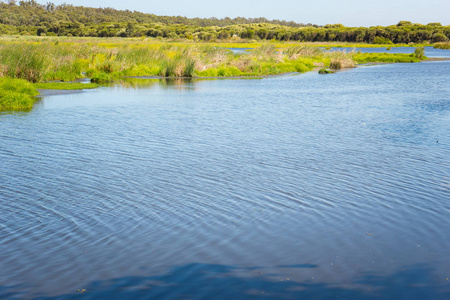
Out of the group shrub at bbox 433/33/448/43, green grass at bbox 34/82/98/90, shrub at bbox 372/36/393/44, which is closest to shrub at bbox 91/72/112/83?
green grass at bbox 34/82/98/90

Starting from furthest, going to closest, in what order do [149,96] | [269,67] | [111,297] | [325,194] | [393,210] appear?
[269,67], [149,96], [325,194], [393,210], [111,297]

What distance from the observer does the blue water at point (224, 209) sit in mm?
5887

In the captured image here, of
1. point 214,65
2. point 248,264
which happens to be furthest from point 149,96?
point 248,264

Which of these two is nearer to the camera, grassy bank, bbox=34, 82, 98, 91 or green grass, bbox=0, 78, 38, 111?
green grass, bbox=0, 78, 38, 111

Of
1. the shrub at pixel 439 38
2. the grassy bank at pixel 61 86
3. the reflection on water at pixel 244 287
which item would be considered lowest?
the reflection on water at pixel 244 287

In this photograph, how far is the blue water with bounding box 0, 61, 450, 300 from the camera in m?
5.89

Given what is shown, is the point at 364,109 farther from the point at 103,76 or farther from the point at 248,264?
the point at 103,76

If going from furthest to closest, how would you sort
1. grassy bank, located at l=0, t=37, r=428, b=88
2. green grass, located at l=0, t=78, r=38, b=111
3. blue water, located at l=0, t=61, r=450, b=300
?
1. grassy bank, located at l=0, t=37, r=428, b=88
2. green grass, located at l=0, t=78, r=38, b=111
3. blue water, located at l=0, t=61, r=450, b=300

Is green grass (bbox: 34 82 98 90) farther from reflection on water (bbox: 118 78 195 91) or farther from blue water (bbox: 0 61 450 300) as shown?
blue water (bbox: 0 61 450 300)

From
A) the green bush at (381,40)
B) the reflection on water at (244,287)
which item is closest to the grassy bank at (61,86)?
the reflection on water at (244,287)

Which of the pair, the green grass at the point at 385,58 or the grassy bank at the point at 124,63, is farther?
the green grass at the point at 385,58

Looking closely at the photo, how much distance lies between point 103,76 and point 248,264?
97.7 feet

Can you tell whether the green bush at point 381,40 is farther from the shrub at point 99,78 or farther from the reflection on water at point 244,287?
the reflection on water at point 244,287

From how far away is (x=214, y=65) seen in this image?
138ft
